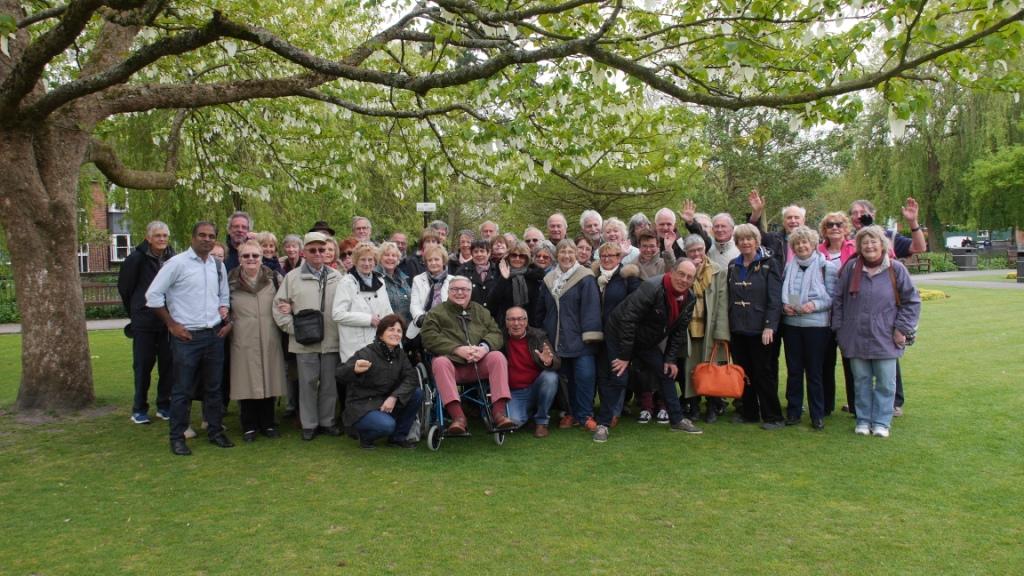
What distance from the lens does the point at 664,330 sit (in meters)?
6.64

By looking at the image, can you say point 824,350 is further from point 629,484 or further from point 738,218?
point 738,218

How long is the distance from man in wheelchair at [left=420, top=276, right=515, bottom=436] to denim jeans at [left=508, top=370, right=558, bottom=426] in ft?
1.30

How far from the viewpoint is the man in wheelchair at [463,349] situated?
6355 mm

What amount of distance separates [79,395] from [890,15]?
8.88 meters

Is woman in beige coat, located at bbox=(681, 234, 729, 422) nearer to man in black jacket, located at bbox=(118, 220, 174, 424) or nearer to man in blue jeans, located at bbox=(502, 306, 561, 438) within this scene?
man in blue jeans, located at bbox=(502, 306, 561, 438)

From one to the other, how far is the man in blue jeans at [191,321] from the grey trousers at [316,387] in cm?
74

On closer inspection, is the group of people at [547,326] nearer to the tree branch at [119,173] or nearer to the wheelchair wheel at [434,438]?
Answer: the wheelchair wheel at [434,438]

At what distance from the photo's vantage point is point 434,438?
6348 millimetres

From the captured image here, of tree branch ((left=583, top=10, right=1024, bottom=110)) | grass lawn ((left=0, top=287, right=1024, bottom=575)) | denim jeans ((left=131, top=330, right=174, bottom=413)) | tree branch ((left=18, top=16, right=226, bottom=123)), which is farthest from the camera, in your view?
denim jeans ((left=131, top=330, right=174, bottom=413))

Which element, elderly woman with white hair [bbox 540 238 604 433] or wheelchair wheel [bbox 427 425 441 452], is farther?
elderly woman with white hair [bbox 540 238 604 433]

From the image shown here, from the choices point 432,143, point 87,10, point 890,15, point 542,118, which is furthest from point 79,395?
point 890,15

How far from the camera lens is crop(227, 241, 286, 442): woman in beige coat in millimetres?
6727

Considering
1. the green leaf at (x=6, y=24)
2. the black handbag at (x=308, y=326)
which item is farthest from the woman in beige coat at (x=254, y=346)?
the green leaf at (x=6, y=24)

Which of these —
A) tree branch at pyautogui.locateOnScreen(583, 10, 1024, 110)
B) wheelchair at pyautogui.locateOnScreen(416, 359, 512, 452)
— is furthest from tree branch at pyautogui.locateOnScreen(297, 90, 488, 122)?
wheelchair at pyautogui.locateOnScreen(416, 359, 512, 452)
